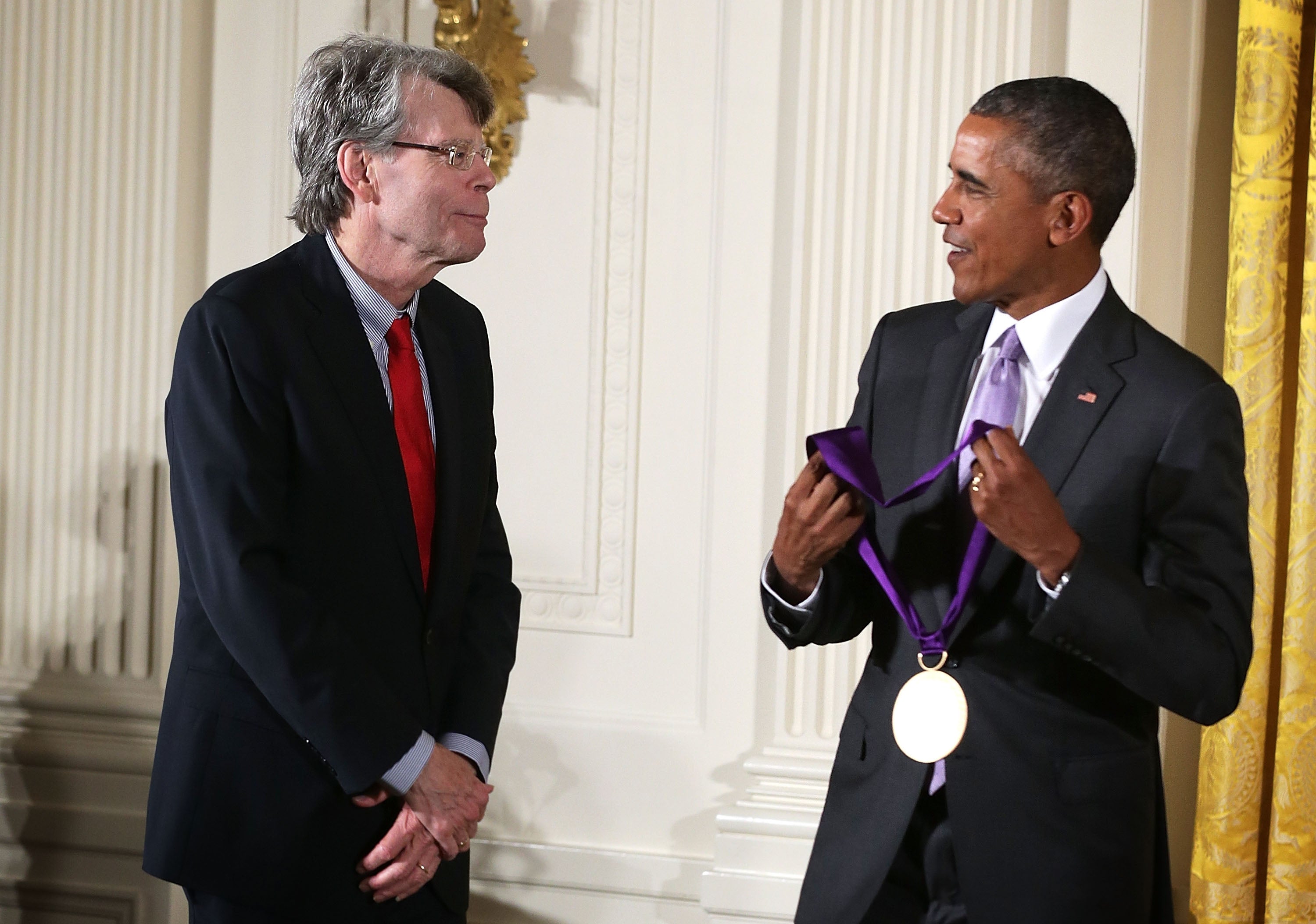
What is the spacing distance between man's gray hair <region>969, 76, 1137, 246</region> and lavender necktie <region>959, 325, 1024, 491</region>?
7.9 inches

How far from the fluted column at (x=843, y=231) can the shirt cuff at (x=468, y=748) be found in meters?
1.19

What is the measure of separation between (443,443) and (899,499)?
0.82m

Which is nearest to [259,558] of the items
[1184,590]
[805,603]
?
[805,603]

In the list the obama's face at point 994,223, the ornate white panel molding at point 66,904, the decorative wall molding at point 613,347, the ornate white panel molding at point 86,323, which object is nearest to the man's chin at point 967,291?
the obama's face at point 994,223

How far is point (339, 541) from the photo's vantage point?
1901 millimetres

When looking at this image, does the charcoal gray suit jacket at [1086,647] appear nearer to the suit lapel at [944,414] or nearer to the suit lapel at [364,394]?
the suit lapel at [944,414]

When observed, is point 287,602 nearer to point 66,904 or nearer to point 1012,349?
point 1012,349

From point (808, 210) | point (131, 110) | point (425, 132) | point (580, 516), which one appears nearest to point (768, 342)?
point (808, 210)

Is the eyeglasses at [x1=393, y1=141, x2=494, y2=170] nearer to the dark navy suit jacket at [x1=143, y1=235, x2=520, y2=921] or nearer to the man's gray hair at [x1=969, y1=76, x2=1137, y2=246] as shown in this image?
the dark navy suit jacket at [x1=143, y1=235, x2=520, y2=921]

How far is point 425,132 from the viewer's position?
2023 mm

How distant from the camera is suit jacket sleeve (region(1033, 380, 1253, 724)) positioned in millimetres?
1490

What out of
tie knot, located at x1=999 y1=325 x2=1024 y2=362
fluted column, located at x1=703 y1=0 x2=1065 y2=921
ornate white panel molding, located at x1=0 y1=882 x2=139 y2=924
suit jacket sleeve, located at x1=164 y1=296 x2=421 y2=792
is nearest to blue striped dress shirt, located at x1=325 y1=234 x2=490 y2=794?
suit jacket sleeve, located at x1=164 y1=296 x2=421 y2=792

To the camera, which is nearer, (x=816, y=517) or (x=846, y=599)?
(x=816, y=517)

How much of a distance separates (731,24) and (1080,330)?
1.82 meters
